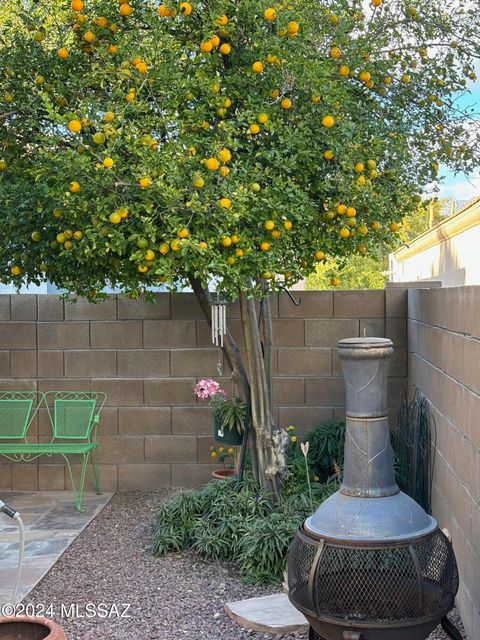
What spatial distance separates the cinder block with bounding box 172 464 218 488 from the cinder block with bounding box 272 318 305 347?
47.1 inches

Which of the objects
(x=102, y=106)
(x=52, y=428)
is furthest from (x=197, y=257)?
(x=52, y=428)

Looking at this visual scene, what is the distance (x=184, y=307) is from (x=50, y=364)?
1.25 m

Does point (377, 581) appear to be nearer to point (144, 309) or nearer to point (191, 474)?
point (191, 474)

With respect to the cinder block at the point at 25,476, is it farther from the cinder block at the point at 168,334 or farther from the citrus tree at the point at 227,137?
the citrus tree at the point at 227,137

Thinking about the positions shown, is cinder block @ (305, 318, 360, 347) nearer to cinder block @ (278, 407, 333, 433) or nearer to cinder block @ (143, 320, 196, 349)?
cinder block @ (278, 407, 333, 433)

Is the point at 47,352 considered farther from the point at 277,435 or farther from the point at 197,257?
the point at 197,257

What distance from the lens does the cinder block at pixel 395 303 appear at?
24.7ft

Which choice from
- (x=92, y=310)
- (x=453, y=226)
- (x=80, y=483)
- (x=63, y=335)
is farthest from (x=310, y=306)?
(x=453, y=226)

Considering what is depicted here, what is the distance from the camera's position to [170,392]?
7.65 m

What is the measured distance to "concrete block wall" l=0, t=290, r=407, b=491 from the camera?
7551 mm

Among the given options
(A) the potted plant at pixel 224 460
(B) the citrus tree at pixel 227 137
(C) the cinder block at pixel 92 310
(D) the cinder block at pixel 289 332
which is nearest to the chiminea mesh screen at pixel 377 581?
(B) the citrus tree at pixel 227 137

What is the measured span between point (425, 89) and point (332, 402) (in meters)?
2.68

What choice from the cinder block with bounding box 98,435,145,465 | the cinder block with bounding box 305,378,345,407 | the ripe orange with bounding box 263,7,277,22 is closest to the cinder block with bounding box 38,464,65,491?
the cinder block with bounding box 98,435,145,465

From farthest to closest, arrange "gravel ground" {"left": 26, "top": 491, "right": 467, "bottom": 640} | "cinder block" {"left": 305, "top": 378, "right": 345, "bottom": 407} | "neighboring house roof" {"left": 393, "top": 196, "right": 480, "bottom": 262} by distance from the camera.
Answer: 1. "neighboring house roof" {"left": 393, "top": 196, "right": 480, "bottom": 262}
2. "cinder block" {"left": 305, "top": 378, "right": 345, "bottom": 407}
3. "gravel ground" {"left": 26, "top": 491, "right": 467, "bottom": 640}
